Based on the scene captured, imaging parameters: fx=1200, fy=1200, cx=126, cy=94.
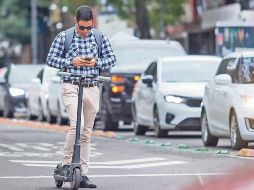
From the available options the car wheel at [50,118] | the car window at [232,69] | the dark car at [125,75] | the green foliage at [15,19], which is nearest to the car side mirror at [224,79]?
the car window at [232,69]

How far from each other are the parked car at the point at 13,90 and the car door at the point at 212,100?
1724cm

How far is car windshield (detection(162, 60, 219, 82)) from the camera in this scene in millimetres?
22578

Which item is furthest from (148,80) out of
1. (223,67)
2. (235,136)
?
(235,136)

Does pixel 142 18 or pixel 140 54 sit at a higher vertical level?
pixel 142 18

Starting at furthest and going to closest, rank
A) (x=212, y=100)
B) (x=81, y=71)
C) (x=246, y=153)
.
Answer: (x=212, y=100)
(x=246, y=153)
(x=81, y=71)

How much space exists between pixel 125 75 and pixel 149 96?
264 cm

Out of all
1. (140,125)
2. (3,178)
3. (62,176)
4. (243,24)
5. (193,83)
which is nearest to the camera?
(62,176)

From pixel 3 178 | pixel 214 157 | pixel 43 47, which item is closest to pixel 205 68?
pixel 214 157

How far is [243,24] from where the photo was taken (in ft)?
108

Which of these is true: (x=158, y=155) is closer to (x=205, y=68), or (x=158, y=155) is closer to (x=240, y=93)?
(x=240, y=93)

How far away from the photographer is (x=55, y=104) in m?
30.8

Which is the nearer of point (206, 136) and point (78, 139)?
point (78, 139)

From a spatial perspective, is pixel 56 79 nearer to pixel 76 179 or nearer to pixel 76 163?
pixel 76 163

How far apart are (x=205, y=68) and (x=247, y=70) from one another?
16.6 ft
